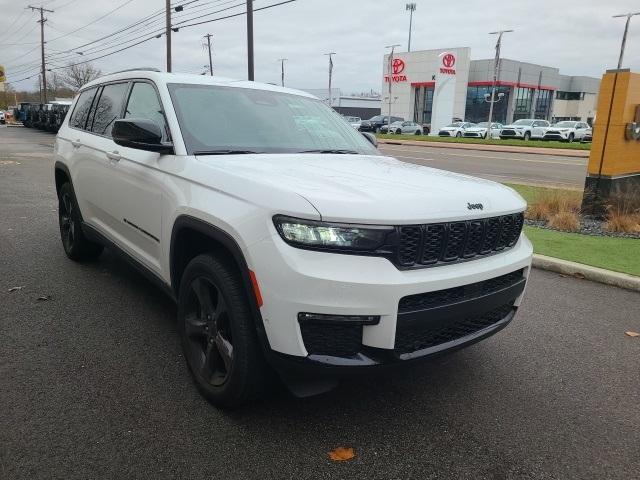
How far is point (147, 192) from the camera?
359 cm

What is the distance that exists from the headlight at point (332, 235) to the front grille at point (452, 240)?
14 cm

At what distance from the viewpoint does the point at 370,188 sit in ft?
8.64

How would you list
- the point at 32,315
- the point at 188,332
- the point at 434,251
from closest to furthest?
the point at 434,251
the point at 188,332
the point at 32,315

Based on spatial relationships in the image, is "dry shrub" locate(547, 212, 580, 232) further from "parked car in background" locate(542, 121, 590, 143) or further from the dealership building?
the dealership building

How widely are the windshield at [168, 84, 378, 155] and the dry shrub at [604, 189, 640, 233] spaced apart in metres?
5.18

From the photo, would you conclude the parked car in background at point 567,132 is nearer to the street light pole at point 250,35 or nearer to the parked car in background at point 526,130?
the parked car in background at point 526,130

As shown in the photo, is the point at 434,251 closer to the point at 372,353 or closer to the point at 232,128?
the point at 372,353

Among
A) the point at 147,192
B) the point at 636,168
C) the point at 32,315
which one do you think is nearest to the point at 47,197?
the point at 32,315

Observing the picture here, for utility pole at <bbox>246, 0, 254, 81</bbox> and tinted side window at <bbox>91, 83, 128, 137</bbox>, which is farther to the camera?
utility pole at <bbox>246, 0, 254, 81</bbox>

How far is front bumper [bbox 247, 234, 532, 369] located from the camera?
2324 mm

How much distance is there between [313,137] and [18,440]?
8.57 feet

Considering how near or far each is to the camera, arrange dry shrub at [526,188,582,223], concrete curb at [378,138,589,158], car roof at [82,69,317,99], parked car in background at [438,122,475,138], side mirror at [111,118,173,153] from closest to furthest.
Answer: side mirror at [111,118,173,153], car roof at [82,69,317,99], dry shrub at [526,188,582,223], concrete curb at [378,138,589,158], parked car in background at [438,122,475,138]

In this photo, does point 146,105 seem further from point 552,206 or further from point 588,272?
point 552,206

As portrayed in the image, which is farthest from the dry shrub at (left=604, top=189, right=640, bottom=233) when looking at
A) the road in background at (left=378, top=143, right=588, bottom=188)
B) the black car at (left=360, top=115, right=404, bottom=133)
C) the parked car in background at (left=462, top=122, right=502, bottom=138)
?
the black car at (left=360, top=115, right=404, bottom=133)
